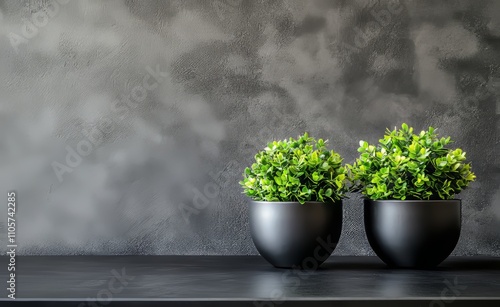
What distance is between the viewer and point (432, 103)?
164 centimetres

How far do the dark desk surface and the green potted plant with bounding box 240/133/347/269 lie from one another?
5cm

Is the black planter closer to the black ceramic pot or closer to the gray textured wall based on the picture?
the black ceramic pot

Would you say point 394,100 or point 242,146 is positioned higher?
point 394,100

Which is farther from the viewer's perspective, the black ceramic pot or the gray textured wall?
the gray textured wall

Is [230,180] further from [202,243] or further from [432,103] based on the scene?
[432,103]

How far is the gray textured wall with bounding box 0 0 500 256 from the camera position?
160cm

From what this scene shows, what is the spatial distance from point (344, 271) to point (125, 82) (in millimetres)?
777

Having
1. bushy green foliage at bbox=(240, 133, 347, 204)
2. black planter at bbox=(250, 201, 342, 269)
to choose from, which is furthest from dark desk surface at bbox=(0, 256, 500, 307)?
bushy green foliage at bbox=(240, 133, 347, 204)

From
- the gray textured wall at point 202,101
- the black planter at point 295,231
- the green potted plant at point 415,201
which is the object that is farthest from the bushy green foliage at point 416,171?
the gray textured wall at point 202,101

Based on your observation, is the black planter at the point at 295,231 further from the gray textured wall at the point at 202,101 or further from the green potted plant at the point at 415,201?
the gray textured wall at the point at 202,101

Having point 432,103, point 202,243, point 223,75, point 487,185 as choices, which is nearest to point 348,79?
point 432,103

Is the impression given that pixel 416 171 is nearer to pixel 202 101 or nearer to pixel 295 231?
pixel 295 231

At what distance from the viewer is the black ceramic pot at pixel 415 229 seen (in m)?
1.26

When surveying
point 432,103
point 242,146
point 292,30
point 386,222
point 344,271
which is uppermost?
point 292,30
